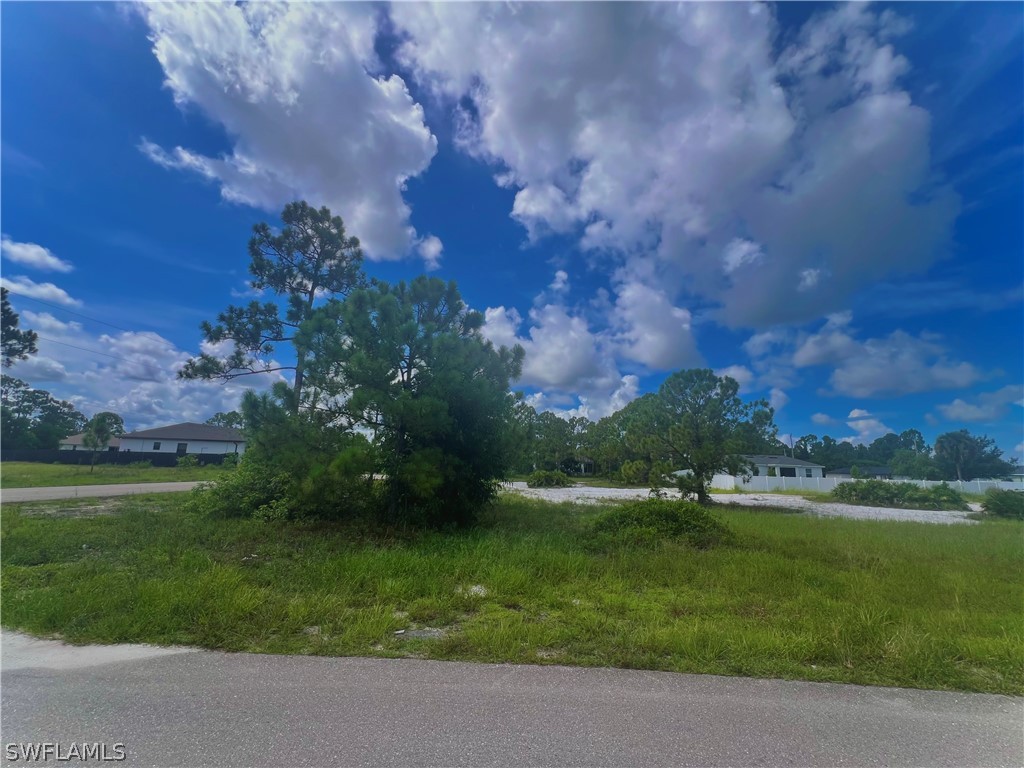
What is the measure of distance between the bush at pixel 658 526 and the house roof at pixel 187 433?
44504 mm

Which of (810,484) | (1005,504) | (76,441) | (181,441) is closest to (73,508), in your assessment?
(1005,504)

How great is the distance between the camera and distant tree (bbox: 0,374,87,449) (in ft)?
119

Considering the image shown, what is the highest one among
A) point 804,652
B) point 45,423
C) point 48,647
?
point 45,423

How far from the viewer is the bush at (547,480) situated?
34.4 meters

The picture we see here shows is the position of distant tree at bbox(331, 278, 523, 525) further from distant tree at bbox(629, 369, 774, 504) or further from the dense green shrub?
the dense green shrub

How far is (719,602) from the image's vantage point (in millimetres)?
5180

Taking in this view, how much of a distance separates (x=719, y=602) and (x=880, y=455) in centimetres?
9999

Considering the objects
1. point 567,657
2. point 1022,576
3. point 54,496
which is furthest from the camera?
point 54,496

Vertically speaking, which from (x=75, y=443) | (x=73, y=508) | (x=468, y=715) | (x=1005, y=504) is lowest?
(x=73, y=508)

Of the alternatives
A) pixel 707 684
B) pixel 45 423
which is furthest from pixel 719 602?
pixel 45 423

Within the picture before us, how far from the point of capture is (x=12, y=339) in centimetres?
2158

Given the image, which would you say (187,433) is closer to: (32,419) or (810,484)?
(32,419)

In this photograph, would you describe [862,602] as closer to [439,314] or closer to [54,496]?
[439,314]

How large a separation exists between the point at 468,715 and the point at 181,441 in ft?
180
